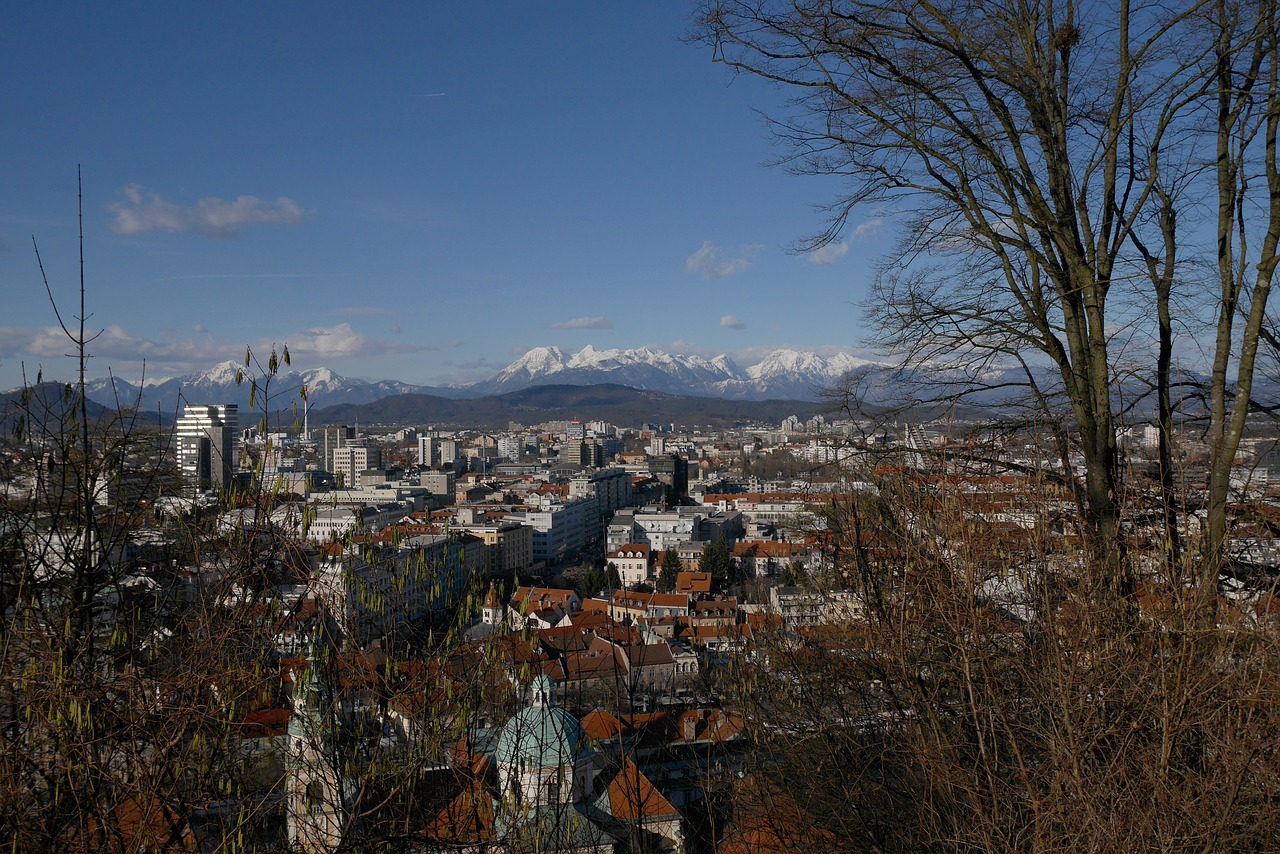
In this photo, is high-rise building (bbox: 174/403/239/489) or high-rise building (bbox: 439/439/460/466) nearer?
high-rise building (bbox: 174/403/239/489)

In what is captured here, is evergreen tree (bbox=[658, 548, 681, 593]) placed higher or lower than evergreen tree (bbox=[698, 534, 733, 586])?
lower

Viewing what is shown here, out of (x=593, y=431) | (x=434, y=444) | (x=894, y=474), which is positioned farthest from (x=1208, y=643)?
(x=593, y=431)

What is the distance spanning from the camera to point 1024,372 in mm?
2625

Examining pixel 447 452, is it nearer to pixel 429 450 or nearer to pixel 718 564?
pixel 429 450

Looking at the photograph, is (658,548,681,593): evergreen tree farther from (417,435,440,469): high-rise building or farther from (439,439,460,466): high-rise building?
(417,435,440,469): high-rise building

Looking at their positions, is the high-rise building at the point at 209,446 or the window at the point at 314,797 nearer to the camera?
the window at the point at 314,797

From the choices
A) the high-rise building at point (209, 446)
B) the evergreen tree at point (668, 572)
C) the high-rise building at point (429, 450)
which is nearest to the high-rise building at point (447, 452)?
the high-rise building at point (429, 450)

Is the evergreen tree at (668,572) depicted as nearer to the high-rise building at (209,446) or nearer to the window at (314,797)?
the high-rise building at (209,446)

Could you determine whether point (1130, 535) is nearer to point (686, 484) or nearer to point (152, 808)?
point (152, 808)

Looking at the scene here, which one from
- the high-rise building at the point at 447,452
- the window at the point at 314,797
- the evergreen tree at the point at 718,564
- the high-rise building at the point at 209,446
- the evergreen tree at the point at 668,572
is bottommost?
the evergreen tree at the point at 668,572

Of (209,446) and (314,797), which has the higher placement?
(209,446)

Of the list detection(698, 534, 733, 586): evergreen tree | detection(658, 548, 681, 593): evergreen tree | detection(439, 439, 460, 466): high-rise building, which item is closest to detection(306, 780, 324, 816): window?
detection(658, 548, 681, 593): evergreen tree

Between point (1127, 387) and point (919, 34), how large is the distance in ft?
3.72

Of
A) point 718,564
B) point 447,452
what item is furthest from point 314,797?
point 447,452
